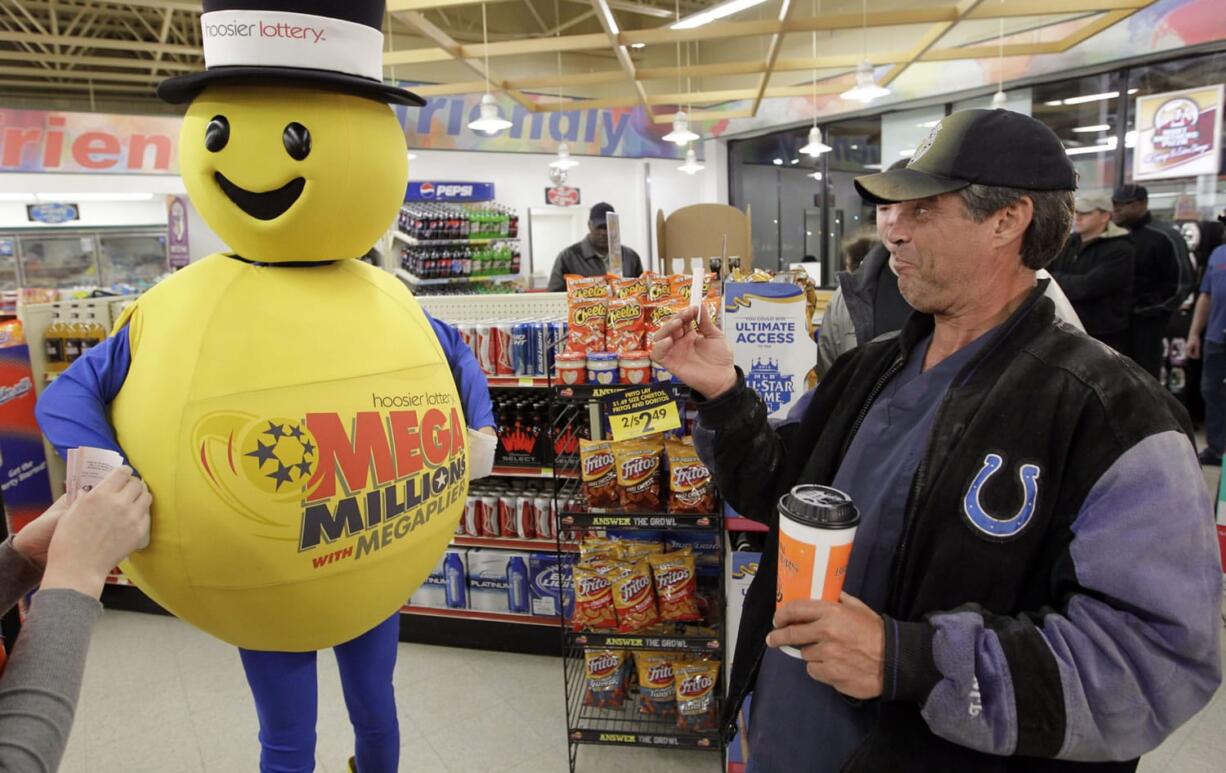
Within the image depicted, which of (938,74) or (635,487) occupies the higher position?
(938,74)

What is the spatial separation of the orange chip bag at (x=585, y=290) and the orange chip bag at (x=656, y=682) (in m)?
1.32

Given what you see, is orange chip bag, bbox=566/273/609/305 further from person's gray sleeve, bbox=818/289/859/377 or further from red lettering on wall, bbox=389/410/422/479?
red lettering on wall, bbox=389/410/422/479

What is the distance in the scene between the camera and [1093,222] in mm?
5055

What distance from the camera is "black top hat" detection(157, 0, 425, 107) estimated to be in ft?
5.03

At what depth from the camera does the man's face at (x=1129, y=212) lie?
18.1 feet

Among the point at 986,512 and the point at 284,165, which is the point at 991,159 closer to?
the point at 986,512

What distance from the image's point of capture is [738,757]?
8.70 feet

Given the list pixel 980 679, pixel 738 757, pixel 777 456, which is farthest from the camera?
pixel 738 757

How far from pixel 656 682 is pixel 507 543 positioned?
111cm

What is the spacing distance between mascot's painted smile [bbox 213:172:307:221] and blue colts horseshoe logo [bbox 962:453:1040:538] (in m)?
1.43

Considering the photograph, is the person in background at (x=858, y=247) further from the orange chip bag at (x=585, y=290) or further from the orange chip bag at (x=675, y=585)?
the orange chip bag at (x=675, y=585)

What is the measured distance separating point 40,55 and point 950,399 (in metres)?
11.7

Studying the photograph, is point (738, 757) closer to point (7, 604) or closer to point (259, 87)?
point (7, 604)

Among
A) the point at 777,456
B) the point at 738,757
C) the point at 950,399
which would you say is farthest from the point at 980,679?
the point at 738,757
